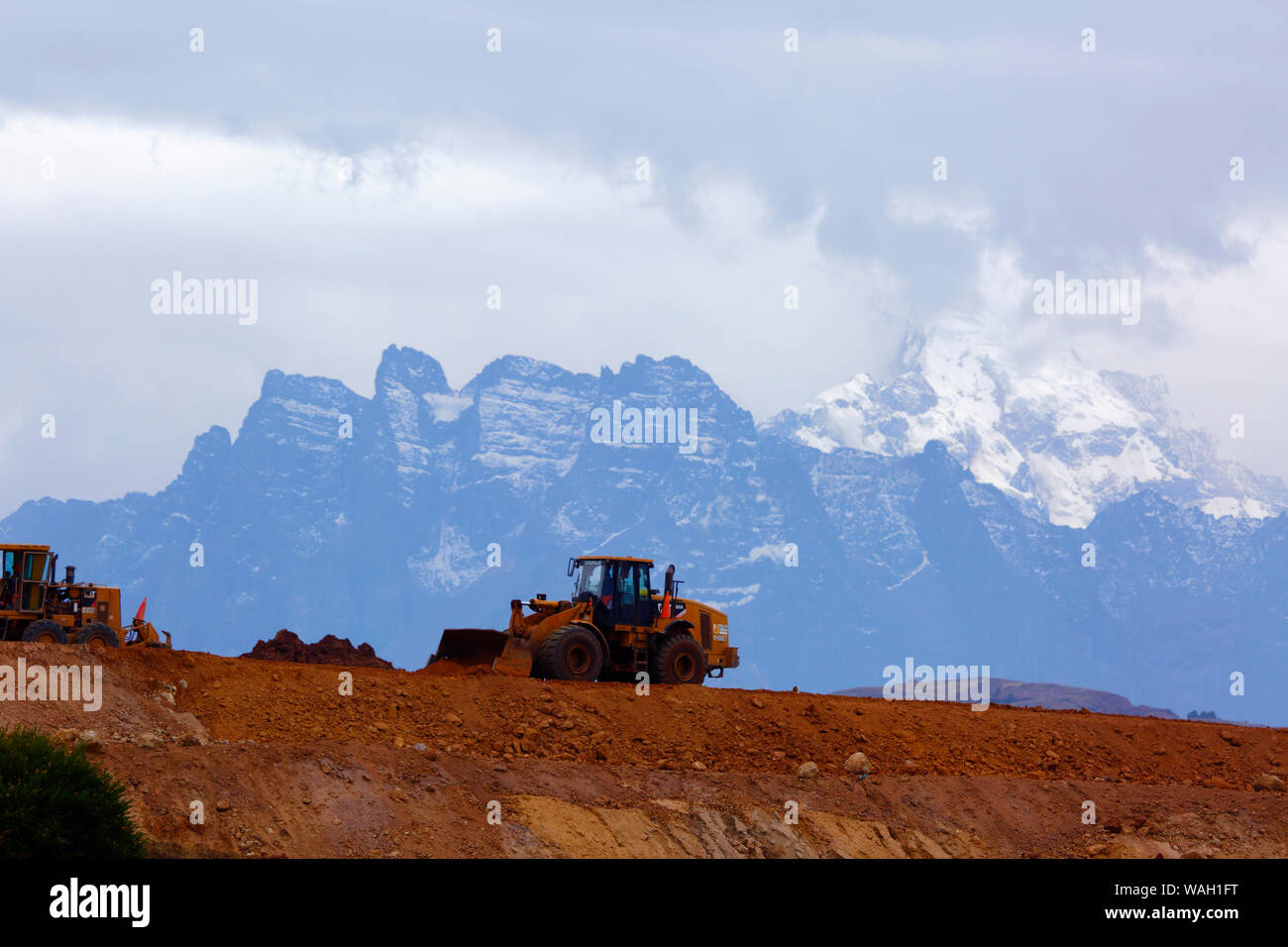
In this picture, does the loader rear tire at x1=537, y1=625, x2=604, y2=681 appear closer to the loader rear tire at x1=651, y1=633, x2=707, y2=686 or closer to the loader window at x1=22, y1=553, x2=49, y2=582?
the loader rear tire at x1=651, y1=633, x2=707, y2=686

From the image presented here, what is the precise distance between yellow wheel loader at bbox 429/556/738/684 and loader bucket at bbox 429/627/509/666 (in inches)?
0.9

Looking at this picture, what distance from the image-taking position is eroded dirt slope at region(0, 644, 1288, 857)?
22.2 meters

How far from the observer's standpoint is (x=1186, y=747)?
32969 millimetres

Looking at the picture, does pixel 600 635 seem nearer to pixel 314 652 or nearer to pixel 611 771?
pixel 611 771

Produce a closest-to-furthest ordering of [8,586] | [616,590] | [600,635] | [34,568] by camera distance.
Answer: [600,635] < [616,590] < [8,586] < [34,568]

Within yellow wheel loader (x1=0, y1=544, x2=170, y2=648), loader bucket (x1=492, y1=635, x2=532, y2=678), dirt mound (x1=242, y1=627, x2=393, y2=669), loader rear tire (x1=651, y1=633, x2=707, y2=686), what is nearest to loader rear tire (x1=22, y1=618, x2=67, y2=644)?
yellow wheel loader (x1=0, y1=544, x2=170, y2=648)

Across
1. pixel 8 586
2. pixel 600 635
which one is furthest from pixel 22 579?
pixel 600 635

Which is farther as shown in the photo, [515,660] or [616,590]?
[616,590]

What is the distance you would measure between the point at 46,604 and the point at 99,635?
1642mm

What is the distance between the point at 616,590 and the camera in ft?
110

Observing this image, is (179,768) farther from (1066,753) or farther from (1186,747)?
(1186,747)

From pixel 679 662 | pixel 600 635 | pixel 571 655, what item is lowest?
pixel 679 662
